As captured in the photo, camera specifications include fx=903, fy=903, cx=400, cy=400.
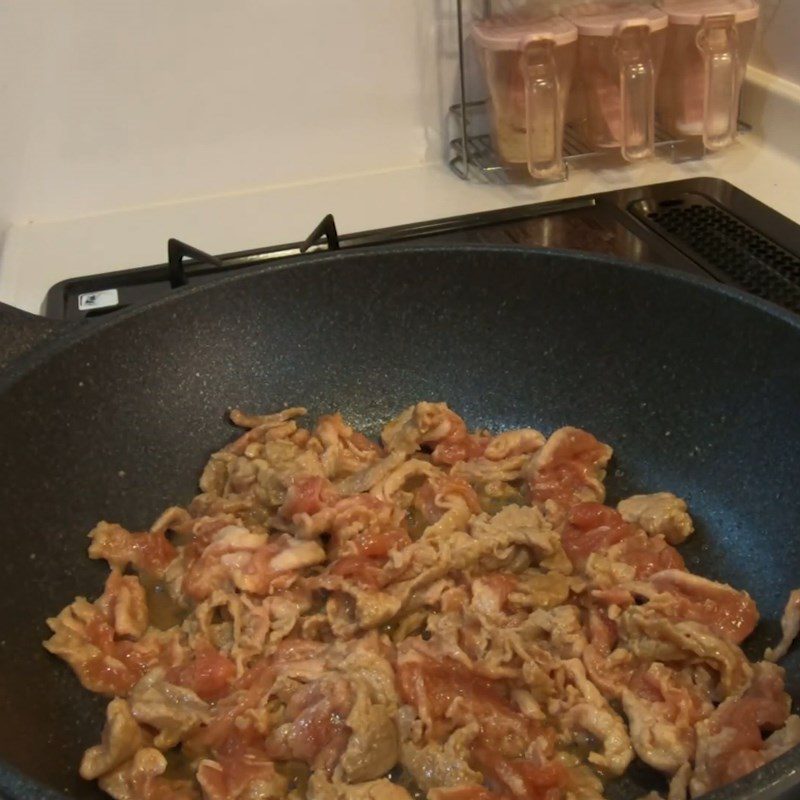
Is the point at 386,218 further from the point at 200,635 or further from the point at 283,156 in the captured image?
the point at 200,635

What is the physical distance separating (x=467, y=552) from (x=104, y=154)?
1197mm

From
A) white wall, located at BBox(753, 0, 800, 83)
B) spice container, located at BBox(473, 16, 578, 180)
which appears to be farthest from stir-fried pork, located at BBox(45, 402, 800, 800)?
white wall, located at BBox(753, 0, 800, 83)

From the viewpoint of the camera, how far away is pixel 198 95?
1.84 m

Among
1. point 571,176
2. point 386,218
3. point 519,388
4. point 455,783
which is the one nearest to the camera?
point 455,783

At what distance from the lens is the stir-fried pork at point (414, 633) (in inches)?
37.6

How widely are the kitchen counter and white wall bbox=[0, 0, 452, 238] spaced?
0.05 metres

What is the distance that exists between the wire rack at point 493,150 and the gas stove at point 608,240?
0.17m

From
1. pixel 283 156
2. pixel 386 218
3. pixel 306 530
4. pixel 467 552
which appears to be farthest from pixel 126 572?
pixel 283 156

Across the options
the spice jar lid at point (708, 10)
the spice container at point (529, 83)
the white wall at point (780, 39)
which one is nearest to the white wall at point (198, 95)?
the spice container at point (529, 83)

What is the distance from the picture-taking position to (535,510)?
4.09 feet

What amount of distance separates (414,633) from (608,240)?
0.85 m

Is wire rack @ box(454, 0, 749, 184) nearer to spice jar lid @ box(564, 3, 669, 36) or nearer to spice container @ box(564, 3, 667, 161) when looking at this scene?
spice container @ box(564, 3, 667, 161)

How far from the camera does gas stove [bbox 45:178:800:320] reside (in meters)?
1.53

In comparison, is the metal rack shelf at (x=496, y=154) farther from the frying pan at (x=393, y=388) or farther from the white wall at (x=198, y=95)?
the frying pan at (x=393, y=388)
